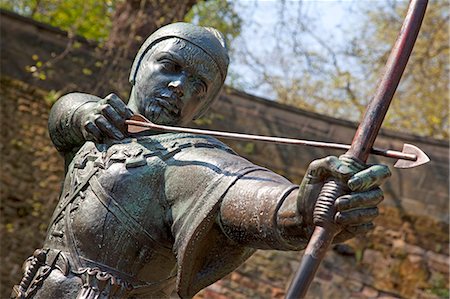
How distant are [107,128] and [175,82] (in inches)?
8.8

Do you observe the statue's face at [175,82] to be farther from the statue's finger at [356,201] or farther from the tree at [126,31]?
the tree at [126,31]

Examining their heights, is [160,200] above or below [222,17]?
above

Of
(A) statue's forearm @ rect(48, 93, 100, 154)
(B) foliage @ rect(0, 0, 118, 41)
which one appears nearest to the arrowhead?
(A) statue's forearm @ rect(48, 93, 100, 154)

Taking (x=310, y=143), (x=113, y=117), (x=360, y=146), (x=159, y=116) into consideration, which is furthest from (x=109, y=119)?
(x=360, y=146)

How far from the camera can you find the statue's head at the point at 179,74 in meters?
2.28

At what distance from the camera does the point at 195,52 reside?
2.30m

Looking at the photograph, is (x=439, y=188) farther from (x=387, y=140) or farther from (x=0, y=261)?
(x=0, y=261)

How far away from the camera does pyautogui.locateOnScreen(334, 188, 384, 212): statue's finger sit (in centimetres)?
157

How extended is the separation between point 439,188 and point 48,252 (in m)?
7.29

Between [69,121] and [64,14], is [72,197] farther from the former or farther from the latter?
[64,14]

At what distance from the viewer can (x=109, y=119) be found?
88.9 inches

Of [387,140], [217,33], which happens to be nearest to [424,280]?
[387,140]

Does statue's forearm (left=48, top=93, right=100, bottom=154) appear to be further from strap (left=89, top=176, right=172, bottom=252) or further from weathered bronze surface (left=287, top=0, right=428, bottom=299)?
weathered bronze surface (left=287, top=0, right=428, bottom=299)

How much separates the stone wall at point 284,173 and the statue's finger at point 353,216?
6977 mm
